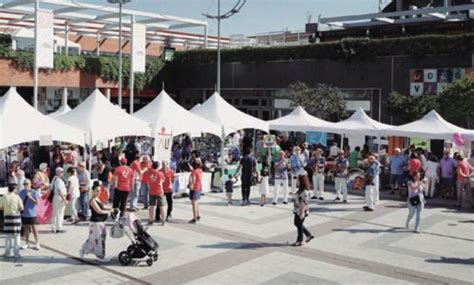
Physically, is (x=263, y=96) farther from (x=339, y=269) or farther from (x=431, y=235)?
(x=339, y=269)

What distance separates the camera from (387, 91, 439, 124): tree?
88.4ft

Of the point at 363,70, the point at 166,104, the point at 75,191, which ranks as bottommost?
the point at 75,191

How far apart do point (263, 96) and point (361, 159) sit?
16.6 metres

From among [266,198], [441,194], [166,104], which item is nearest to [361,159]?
[441,194]

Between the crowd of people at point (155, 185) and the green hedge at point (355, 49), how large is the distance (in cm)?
999

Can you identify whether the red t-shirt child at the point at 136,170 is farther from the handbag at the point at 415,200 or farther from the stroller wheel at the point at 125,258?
the handbag at the point at 415,200

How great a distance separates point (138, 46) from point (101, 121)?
16.3 metres

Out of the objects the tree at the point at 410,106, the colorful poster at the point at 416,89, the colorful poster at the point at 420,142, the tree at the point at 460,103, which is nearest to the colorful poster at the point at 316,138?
the colorful poster at the point at 420,142

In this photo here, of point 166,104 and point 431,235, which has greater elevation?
point 166,104

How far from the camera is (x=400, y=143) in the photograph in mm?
25891

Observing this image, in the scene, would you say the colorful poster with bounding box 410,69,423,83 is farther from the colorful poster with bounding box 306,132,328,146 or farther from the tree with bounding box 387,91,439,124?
the colorful poster with bounding box 306,132,328,146

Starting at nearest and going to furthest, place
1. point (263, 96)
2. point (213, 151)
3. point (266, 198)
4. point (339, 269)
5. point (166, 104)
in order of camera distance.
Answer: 1. point (339, 269)
2. point (266, 198)
3. point (166, 104)
4. point (213, 151)
5. point (263, 96)

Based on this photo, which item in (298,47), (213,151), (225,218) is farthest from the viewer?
(298,47)

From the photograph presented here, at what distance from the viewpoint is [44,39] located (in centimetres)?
2884
